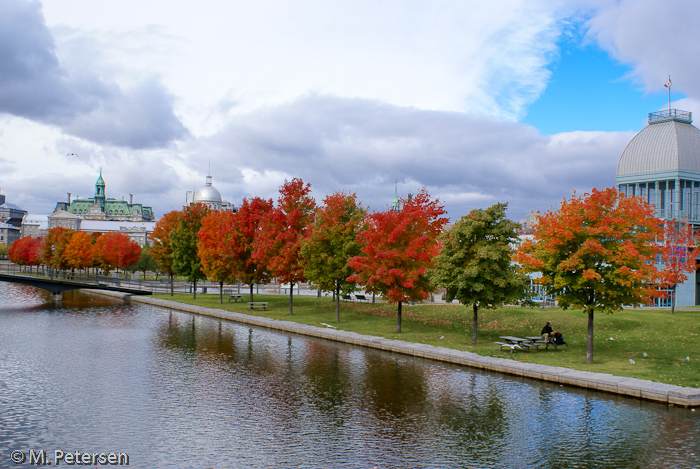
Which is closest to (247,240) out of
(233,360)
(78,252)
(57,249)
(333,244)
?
(333,244)

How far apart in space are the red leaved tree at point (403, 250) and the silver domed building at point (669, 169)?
2644 centimetres

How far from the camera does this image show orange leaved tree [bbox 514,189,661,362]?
80.2 feet

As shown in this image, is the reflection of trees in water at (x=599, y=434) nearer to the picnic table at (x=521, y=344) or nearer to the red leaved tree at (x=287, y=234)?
the picnic table at (x=521, y=344)

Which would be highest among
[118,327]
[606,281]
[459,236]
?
[459,236]

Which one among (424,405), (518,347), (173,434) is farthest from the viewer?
(518,347)

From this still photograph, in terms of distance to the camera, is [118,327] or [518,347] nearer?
[518,347]

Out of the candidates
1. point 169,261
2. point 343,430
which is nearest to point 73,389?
point 343,430

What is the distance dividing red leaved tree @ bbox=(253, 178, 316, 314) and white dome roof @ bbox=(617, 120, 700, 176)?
111ft

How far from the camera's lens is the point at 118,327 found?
40438mm

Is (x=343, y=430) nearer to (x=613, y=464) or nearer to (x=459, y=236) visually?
(x=613, y=464)

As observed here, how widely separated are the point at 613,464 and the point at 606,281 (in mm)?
13109

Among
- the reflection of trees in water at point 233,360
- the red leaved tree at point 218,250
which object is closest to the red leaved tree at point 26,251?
the red leaved tree at point 218,250

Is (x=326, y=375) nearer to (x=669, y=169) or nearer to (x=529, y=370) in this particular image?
(x=529, y=370)

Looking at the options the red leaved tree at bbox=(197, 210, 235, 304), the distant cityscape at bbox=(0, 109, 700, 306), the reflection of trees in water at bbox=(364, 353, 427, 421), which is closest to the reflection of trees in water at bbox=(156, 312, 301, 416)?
the reflection of trees in water at bbox=(364, 353, 427, 421)
